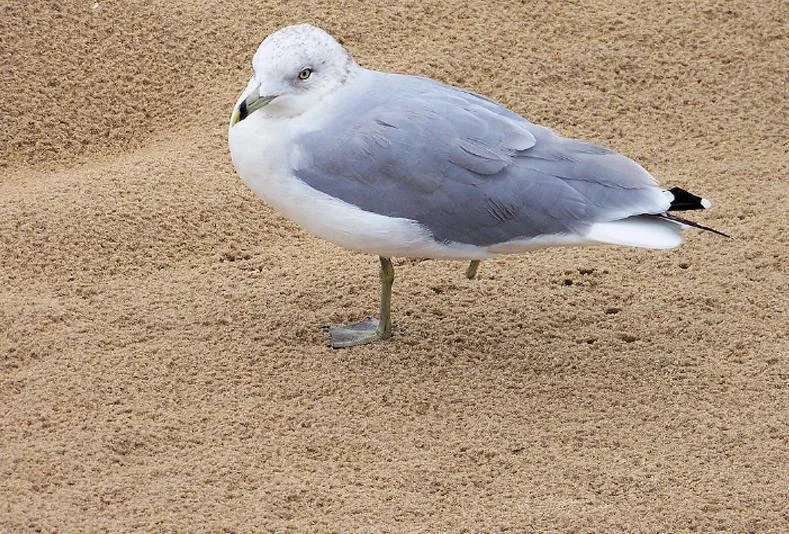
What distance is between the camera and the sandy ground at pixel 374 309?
3643mm

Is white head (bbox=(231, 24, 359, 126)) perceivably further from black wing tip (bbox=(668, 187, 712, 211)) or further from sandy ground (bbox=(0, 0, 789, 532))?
black wing tip (bbox=(668, 187, 712, 211))

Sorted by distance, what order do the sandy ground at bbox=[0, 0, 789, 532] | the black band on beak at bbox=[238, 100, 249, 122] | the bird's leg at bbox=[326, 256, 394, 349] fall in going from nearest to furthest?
the sandy ground at bbox=[0, 0, 789, 532] < the black band on beak at bbox=[238, 100, 249, 122] < the bird's leg at bbox=[326, 256, 394, 349]

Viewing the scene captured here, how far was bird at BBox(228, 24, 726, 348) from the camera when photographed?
13.0ft

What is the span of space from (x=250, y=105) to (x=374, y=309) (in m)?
1.01

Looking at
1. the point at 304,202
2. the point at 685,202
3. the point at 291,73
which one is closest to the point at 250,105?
the point at 291,73

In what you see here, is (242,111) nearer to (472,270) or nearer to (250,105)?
(250,105)

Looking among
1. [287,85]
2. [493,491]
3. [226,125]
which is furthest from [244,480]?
[226,125]

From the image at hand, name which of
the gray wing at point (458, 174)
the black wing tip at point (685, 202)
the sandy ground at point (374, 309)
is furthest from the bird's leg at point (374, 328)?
the black wing tip at point (685, 202)

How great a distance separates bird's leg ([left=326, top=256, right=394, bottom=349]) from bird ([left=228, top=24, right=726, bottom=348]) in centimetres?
17

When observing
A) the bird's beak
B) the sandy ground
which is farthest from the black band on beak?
the sandy ground

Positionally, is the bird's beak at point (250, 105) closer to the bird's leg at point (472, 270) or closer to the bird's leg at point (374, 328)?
the bird's leg at point (374, 328)

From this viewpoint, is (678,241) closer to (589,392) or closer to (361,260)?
(589,392)

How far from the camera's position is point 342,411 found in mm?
3984

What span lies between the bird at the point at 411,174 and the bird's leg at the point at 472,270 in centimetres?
56
